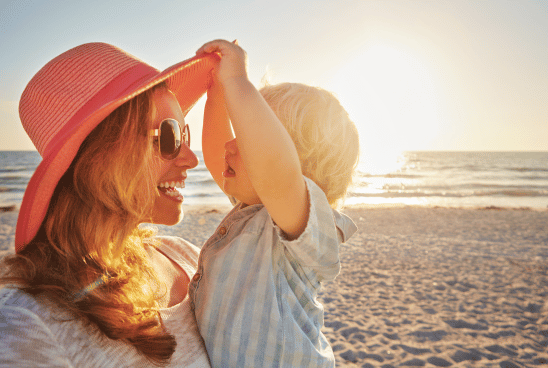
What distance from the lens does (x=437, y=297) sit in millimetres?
5781

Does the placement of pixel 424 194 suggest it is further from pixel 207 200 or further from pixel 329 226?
pixel 329 226

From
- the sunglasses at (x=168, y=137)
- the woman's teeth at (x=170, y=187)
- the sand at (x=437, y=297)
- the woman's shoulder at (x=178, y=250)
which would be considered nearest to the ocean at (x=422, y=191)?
the sand at (x=437, y=297)

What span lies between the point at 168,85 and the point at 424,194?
2301 centimetres

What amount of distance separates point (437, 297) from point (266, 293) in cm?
540

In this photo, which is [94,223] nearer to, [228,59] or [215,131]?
[228,59]

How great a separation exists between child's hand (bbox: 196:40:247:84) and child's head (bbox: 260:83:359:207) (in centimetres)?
59

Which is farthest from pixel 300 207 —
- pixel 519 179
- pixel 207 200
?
pixel 519 179

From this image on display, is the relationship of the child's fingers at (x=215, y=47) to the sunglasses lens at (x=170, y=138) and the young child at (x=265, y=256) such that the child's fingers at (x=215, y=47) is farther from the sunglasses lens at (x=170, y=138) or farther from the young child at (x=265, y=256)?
the sunglasses lens at (x=170, y=138)

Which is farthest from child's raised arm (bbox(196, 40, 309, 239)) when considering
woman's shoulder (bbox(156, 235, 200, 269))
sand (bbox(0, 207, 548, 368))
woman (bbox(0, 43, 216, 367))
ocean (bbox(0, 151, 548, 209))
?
ocean (bbox(0, 151, 548, 209))

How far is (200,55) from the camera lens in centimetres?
139

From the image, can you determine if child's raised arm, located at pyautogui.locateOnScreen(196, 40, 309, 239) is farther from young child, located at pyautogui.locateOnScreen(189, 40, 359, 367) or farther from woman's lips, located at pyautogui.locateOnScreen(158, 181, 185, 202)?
woman's lips, located at pyautogui.locateOnScreen(158, 181, 185, 202)

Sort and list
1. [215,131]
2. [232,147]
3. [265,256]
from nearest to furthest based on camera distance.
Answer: [265,256], [232,147], [215,131]

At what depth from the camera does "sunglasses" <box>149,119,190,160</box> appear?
1459mm

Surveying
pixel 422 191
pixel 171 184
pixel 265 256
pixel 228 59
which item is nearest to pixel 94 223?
pixel 171 184
